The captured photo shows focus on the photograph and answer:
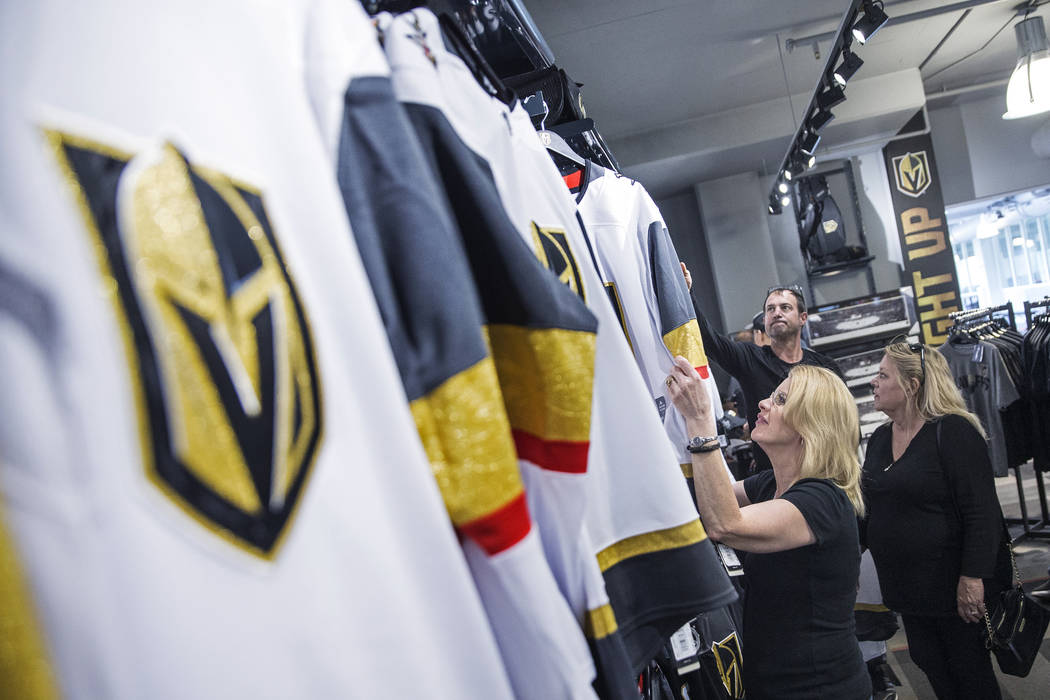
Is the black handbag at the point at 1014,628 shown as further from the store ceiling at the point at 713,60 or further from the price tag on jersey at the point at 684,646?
the store ceiling at the point at 713,60

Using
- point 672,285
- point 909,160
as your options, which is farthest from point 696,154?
A: point 672,285

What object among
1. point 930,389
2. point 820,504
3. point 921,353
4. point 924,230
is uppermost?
point 924,230

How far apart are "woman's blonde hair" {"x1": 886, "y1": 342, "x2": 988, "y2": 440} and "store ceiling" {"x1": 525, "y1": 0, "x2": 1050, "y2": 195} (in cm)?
295

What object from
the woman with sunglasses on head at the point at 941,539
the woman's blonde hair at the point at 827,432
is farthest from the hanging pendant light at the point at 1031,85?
the woman's blonde hair at the point at 827,432

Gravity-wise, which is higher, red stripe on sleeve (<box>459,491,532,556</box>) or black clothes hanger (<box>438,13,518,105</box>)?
black clothes hanger (<box>438,13,518,105</box>)

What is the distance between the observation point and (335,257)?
1.70 ft

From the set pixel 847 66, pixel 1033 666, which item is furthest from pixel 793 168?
pixel 1033 666

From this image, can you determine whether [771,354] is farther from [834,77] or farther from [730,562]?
[834,77]

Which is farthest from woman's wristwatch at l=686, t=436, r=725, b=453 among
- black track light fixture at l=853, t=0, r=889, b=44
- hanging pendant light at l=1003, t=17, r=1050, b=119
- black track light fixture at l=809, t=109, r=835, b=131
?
hanging pendant light at l=1003, t=17, r=1050, b=119

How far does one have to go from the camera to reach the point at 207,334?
1.46ft

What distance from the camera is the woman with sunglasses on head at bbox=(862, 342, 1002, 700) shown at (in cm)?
223

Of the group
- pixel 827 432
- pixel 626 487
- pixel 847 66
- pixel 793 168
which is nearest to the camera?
pixel 626 487

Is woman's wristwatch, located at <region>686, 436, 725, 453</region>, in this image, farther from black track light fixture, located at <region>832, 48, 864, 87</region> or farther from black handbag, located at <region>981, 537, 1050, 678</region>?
black track light fixture, located at <region>832, 48, 864, 87</region>

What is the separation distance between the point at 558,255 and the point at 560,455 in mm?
301
